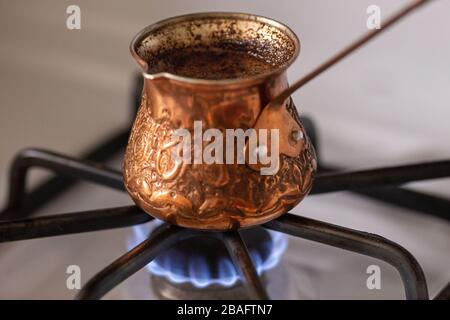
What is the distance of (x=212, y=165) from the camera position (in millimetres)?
470

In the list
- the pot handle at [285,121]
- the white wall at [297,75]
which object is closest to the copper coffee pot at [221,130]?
the pot handle at [285,121]

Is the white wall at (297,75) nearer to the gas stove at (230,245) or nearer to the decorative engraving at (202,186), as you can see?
the gas stove at (230,245)

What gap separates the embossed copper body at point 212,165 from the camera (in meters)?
0.46

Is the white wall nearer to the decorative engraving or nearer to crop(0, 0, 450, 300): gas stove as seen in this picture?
crop(0, 0, 450, 300): gas stove

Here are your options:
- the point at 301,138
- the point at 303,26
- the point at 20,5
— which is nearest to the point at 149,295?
the point at 301,138

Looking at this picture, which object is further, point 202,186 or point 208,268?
point 208,268

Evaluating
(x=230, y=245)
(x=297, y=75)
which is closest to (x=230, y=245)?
(x=230, y=245)

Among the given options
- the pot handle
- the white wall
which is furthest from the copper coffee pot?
the white wall

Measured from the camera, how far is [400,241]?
68 cm

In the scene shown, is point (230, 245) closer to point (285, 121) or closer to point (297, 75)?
point (285, 121)

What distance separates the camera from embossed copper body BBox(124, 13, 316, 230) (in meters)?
0.46
